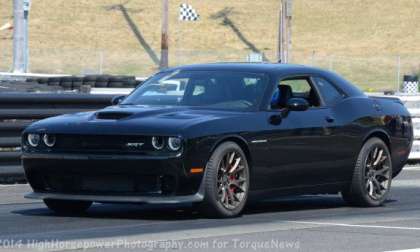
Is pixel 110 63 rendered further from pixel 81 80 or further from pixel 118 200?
pixel 118 200

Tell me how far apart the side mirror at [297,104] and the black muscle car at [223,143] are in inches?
0.5

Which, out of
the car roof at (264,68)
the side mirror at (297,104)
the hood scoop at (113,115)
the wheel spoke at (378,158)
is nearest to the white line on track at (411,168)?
the wheel spoke at (378,158)

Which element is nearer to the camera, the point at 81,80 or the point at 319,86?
the point at 319,86

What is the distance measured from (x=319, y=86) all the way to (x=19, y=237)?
4.01m

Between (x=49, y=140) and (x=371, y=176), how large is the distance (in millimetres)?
3452

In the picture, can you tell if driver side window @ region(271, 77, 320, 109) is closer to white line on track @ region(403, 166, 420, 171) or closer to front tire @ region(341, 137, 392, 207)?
front tire @ region(341, 137, 392, 207)

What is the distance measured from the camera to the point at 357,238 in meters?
8.98

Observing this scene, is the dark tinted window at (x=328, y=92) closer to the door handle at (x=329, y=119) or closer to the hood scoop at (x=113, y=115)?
the door handle at (x=329, y=119)

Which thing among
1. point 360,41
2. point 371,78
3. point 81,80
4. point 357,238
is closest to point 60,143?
point 357,238

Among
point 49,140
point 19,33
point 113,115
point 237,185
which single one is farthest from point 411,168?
point 19,33

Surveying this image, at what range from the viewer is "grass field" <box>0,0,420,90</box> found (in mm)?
57375

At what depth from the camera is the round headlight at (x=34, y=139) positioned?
1024cm

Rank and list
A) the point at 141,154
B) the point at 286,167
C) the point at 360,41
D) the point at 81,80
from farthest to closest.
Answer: the point at 360,41 < the point at 81,80 < the point at 286,167 < the point at 141,154

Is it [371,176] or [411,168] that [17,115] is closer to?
[371,176]
